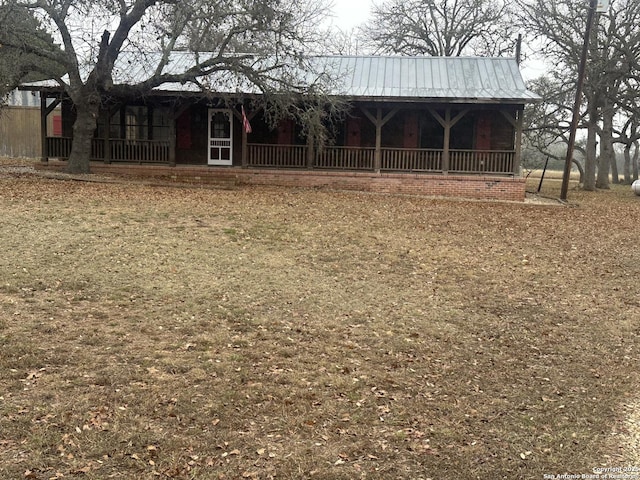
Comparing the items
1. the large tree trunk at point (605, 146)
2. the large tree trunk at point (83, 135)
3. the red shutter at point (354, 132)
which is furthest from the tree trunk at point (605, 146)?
the large tree trunk at point (83, 135)

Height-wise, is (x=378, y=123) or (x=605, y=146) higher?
(x=605, y=146)

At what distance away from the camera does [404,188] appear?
19.0 metres

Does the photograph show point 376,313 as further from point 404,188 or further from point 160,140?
point 160,140

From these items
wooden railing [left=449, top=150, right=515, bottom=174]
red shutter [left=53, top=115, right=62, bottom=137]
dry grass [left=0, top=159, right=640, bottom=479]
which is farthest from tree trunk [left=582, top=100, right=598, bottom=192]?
red shutter [left=53, top=115, right=62, bottom=137]

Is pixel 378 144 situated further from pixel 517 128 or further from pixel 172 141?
pixel 172 141

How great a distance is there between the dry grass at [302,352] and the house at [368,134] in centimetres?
857

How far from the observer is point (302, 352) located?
530cm

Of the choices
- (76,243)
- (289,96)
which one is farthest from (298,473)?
(289,96)

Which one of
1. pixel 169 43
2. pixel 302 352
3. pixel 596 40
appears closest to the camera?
pixel 302 352

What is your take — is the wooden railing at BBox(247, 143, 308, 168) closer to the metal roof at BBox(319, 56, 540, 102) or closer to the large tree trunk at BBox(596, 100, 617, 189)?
the metal roof at BBox(319, 56, 540, 102)

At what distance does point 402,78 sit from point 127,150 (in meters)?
9.87

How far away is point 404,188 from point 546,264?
389 inches

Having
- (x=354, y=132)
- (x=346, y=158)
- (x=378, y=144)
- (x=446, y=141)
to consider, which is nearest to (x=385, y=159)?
(x=378, y=144)

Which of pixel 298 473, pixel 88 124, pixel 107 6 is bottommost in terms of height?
pixel 298 473
